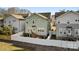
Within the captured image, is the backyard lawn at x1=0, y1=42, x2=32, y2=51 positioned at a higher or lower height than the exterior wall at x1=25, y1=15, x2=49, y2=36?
lower

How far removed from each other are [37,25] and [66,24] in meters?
0.41

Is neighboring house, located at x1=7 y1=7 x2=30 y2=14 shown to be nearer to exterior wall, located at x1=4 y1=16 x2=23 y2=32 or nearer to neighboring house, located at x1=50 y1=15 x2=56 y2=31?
exterior wall, located at x1=4 y1=16 x2=23 y2=32

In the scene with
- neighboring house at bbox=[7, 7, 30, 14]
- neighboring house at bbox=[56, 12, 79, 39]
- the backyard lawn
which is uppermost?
neighboring house at bbox=[7, 7, 30, 14]

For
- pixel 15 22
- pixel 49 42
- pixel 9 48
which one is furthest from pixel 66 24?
pixel 9 48

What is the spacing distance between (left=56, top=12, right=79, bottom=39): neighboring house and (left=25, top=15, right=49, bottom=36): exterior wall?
6.7 inches

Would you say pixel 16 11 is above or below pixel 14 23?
above

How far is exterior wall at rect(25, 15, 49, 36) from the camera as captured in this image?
2836 millimetres

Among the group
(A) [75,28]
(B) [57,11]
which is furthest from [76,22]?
(B) [57,11]

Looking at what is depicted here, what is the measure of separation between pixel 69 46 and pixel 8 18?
0.94m

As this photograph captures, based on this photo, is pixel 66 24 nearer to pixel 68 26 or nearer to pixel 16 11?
pixel 68 26

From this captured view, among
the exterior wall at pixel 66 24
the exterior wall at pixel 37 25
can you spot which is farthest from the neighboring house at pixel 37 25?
the exterior wall at pixel 66 24

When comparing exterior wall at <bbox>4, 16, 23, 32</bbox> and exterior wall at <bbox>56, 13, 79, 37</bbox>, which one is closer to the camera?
exterior wall at <bbox>56, 13, 79, 37</bbox>

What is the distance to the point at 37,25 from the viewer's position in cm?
286

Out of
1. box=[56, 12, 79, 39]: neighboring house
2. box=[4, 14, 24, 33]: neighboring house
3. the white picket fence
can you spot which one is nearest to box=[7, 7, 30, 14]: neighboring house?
box=[4, 14, 24, 33]: neighboring house
